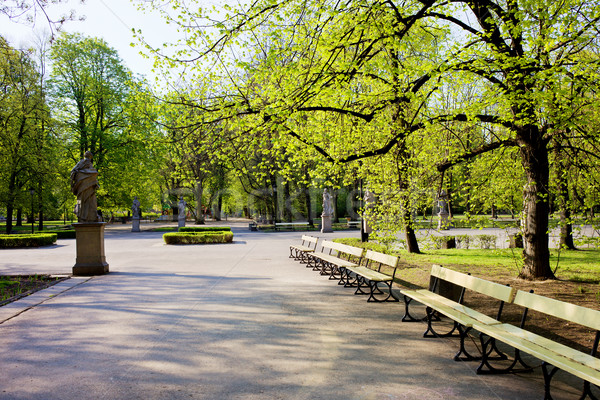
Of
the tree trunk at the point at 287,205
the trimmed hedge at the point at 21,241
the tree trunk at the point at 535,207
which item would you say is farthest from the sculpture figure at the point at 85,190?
the tree trunk at the point at 287,205

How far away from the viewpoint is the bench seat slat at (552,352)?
10.1 ft

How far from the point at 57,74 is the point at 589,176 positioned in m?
35.2

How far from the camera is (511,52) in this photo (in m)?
7.98

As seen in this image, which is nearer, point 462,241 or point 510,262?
point 510,262

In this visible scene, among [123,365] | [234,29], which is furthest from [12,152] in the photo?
[123,365]

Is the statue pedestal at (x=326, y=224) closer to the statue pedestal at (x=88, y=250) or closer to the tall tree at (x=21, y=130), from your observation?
the tall tree at (x=21, y=130)

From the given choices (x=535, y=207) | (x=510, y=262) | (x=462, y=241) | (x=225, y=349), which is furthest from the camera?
(x=462, y=241)

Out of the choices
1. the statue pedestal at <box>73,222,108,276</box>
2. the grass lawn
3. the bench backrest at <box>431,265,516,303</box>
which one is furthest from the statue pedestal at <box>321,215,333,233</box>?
the bench backrest at <box>431,265,516,303</box>

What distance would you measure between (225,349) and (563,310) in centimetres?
342

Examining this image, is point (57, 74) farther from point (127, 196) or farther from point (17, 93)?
point (127, 196)

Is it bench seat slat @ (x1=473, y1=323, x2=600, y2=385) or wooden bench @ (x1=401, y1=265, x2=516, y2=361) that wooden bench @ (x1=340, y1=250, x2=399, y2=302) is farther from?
bench seat slat @ (x1=473, y1=323, x2=600, y2=385)

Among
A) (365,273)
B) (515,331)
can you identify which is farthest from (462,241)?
(515,331)

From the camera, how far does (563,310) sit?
374 cm

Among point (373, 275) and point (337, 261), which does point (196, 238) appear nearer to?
point (337, 261)
